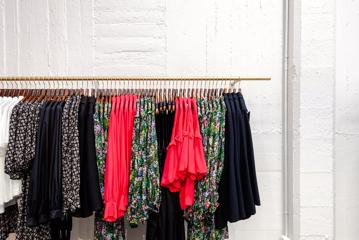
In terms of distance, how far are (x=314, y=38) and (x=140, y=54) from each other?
3.90ft

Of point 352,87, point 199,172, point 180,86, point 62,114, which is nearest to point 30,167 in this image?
point 62,114

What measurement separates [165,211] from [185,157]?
0.35 metres

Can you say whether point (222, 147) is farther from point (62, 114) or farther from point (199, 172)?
point (62, 114)

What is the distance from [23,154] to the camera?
4.90 ft

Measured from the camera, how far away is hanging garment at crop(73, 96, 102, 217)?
4.86 feet

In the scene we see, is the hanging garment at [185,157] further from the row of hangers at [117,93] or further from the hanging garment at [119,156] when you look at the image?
the hanging garment at [119,156]

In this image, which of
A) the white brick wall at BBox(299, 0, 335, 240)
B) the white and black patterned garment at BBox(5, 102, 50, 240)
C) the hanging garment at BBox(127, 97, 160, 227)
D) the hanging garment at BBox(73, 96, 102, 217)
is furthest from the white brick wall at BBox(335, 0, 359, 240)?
the white and black patterned garment at BBox(5, 102, 50, 240)

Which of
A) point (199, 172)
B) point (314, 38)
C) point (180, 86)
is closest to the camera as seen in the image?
point (199, 172)

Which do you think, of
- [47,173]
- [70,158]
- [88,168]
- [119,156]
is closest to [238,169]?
[119,156]

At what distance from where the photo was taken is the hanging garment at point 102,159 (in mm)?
1534

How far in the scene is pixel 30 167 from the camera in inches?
59.4

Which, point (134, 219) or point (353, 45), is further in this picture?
point (353, 45)

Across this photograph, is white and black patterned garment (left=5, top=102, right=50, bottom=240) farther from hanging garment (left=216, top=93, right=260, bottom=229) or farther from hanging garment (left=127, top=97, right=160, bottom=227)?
hanging garment (left=216, top=93, right=260, bottom=229)

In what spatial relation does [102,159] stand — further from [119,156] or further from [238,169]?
[238,169]
